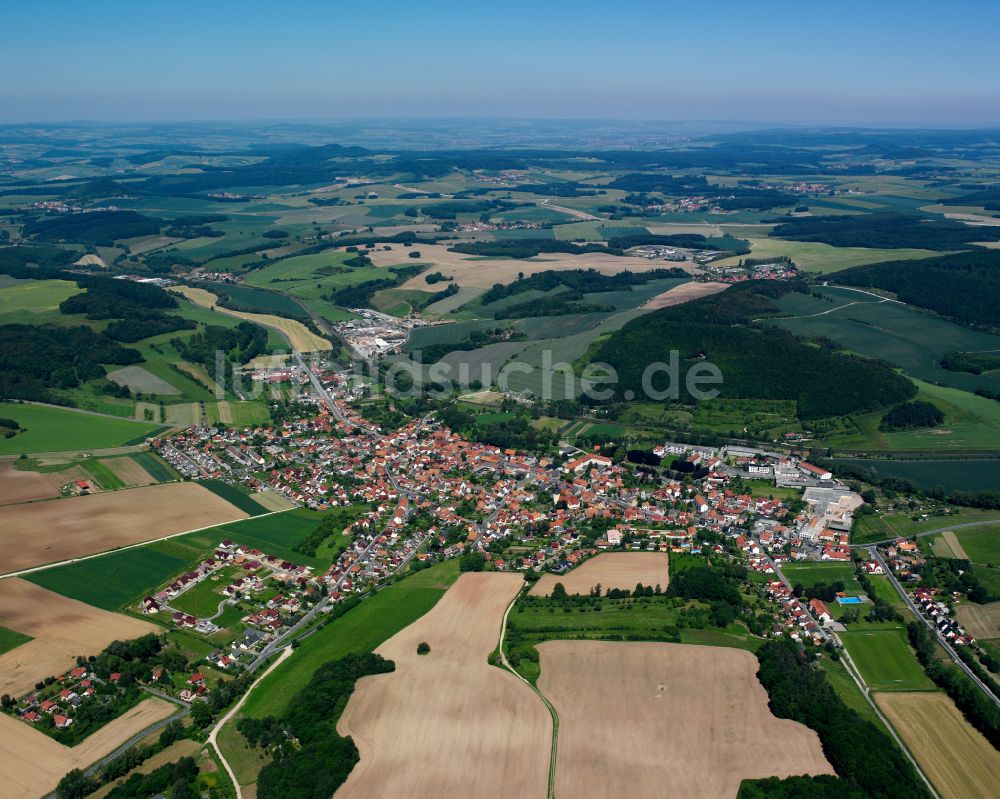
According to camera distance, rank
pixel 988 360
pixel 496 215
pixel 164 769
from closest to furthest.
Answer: pixel 164 769, pixel 988 360, pixel 496 215

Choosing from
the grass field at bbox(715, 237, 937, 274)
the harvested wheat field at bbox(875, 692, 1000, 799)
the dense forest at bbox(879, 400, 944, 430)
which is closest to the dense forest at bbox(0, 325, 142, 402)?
the dense forest at bbox(879, 400, 944, 430)

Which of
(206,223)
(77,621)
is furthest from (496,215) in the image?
(77,621)

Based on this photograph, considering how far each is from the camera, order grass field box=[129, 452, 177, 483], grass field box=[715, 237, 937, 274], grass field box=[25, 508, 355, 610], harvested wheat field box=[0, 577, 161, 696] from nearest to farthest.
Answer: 1. harvested wheat field box=[0, 577, 161, 696]
2. grass field box=[25, 508, 355, 610]
3. grass field box=[129, 452, 177, 483]
4. grass field box=[715, 237, 937, 274]

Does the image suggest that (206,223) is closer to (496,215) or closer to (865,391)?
(496,215)

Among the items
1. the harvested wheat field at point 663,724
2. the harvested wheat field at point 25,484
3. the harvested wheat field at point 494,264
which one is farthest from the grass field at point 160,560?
the harvested wheat field at point 494,264

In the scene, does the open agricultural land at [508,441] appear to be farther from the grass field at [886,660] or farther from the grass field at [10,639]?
the grass field at [10,639]

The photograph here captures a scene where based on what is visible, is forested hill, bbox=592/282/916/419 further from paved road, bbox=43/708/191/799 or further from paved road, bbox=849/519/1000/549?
paved road, bbox=43/708/191/799
